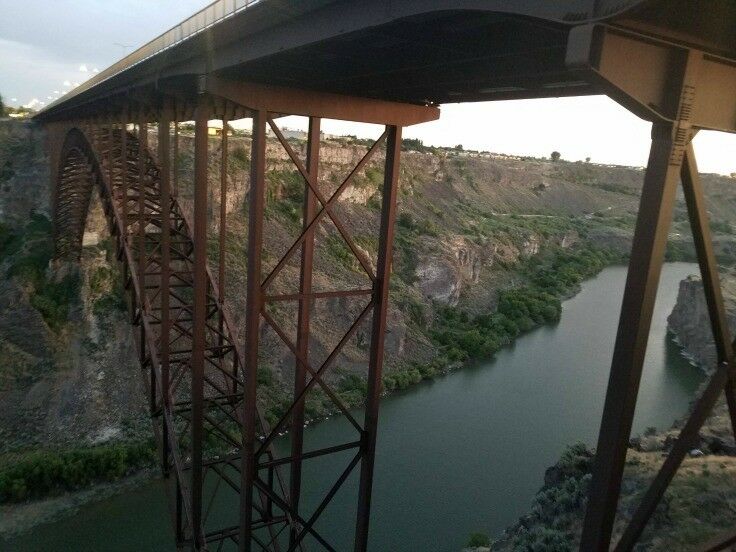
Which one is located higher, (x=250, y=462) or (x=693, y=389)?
(x=250, y=462)

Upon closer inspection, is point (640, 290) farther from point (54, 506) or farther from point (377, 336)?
point (54, 506)

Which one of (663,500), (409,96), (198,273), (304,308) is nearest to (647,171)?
(409,96)

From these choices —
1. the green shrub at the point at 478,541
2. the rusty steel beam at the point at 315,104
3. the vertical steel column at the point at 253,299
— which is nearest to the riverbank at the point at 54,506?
the green shrub at the point at 478,541

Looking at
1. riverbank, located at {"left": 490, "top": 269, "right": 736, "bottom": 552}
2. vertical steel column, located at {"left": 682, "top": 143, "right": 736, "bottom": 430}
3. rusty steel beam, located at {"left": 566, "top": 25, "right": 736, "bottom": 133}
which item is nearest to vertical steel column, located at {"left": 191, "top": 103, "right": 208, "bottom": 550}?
rusty steel beam, located at {"left": 566, "top": 25, "right": 736, "bottom": 133}

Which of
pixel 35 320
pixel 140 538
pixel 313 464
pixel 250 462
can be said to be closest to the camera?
pixel 250 462

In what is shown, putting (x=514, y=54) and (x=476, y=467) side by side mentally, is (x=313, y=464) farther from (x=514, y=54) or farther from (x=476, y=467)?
(x=514, y=54)

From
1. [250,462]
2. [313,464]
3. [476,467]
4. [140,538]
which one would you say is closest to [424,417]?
[476,467]

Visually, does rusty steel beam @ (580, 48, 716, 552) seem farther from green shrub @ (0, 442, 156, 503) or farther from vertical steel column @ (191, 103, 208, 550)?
green shrub @ (0, 442, 156, 503)
